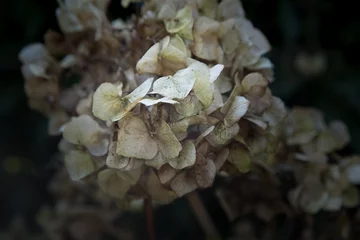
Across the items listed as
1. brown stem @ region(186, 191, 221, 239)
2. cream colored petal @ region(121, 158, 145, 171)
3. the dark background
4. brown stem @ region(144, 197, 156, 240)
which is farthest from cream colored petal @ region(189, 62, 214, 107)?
the dark background

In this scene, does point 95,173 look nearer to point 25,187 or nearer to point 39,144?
point 39,144

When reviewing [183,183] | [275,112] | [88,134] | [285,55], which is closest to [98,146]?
[88,134]

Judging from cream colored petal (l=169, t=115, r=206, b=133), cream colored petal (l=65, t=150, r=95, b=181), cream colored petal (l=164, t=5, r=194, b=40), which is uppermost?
cream colored petal (l=164, t=5, r=194, b=40)

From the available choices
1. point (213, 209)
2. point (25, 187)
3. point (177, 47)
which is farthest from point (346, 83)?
point (25, 187)

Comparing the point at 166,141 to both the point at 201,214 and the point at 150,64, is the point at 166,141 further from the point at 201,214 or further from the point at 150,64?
the point at 201,214

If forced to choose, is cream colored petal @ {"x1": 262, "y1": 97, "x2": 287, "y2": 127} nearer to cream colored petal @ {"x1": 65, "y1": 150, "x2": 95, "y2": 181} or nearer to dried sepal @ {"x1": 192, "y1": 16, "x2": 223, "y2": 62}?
dried sepal @ {"x1": 192, "y1": 16, "x2": 223, "y2": 62}

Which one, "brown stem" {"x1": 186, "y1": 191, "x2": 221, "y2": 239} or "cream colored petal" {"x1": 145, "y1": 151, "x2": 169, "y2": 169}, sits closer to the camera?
"cream colored petal" {"x1": 145, "y1": 151, "x2": 169, "y2": 169}
